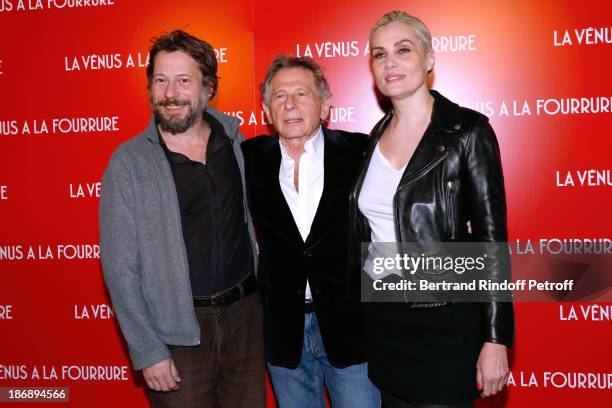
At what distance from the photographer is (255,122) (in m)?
3.18

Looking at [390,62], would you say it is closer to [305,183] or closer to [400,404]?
[305,183]

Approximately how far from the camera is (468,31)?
2.97 m

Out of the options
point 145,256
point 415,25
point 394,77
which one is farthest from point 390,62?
point 145,256

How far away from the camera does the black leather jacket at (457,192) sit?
173cm

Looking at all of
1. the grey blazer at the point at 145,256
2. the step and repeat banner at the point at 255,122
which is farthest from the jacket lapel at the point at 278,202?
the step and repeat banner at the point at 255,122

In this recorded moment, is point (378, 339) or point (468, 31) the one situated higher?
point (468, 31)

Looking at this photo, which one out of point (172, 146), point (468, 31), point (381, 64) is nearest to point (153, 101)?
point (172, 146)

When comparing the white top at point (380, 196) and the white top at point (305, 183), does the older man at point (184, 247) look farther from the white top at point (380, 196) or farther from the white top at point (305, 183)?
the white top at point (380, 196)

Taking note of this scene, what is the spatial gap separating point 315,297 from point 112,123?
192 centimetres

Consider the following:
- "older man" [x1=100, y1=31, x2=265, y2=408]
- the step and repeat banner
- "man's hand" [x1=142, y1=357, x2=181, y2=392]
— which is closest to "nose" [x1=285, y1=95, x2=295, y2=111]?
"older man" [x1=100, y1=31, x2=265, y2=408]

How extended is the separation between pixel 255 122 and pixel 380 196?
4.84 feet

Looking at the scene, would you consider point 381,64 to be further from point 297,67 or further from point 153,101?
point 153,101

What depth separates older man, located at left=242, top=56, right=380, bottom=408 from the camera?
6.95 feet

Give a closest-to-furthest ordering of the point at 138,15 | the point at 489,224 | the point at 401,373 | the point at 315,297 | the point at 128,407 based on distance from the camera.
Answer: the point at 489,224
the point at 401,373
the point at 315,297
the point at 138,15
the point at 128,407
